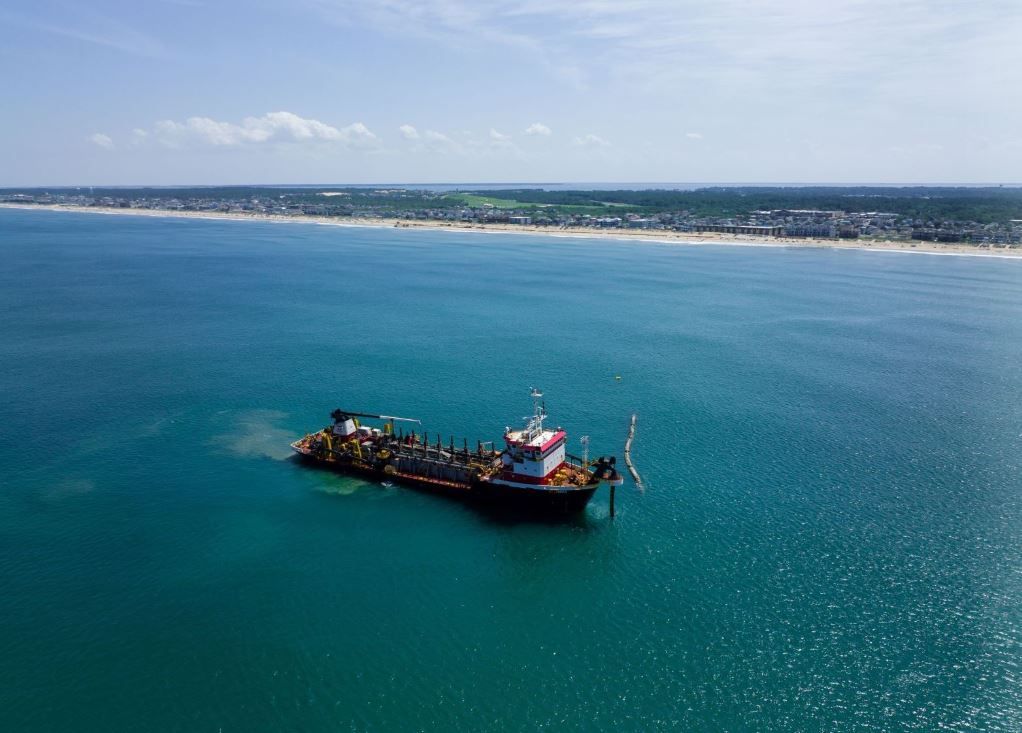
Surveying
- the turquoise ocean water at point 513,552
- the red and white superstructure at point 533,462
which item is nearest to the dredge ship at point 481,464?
the red and white superstructure at point 533,462

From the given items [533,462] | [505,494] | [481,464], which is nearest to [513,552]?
[505,494]

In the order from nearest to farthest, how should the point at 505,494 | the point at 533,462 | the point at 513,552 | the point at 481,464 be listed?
the point at 513,552 → the point at 533,462 → the point at 505,494 → the point at 481,464

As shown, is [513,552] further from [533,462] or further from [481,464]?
[481,464]

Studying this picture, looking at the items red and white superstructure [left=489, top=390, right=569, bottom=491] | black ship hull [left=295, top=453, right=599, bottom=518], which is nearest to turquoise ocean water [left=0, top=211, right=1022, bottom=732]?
black ship hull [left=295, top=453, right=599, bottom=518]

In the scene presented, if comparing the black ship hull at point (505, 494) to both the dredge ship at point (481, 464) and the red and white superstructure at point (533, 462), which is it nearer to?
the dredge ship at point (481, 464)

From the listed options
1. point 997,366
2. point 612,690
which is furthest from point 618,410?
point 997,366

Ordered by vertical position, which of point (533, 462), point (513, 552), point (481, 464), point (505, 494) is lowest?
point (513, 552)
